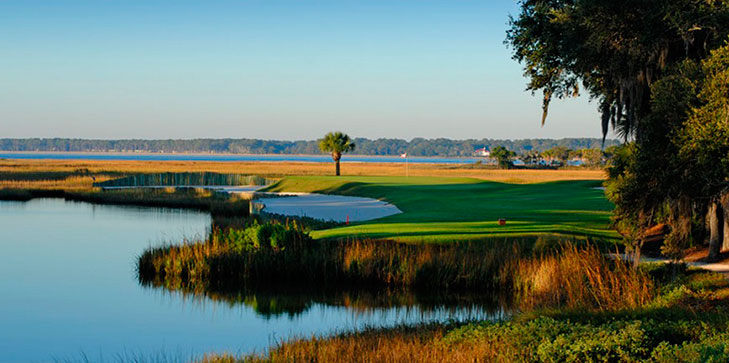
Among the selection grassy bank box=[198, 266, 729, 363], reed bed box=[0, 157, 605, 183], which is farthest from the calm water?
reed bed box=[0, 157, 605, 183]

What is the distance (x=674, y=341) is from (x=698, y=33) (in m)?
11.3

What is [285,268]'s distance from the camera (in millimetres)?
19750

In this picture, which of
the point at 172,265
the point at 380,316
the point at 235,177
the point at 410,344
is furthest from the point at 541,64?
the point at 235,177

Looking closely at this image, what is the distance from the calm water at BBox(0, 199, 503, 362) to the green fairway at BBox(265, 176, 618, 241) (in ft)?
14.9

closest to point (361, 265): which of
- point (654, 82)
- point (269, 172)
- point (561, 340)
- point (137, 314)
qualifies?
point (137, 314)

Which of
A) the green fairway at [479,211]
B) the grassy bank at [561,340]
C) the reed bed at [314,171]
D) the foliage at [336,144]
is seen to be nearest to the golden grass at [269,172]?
the reed bed at [314,171]

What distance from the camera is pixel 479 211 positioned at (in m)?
29.6

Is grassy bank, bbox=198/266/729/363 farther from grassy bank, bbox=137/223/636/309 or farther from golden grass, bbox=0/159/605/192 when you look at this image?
golden grass, bbox=0/159/605/192

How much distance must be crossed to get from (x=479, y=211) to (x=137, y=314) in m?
15.9

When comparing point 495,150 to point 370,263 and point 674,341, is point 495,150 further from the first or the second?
point 674,341

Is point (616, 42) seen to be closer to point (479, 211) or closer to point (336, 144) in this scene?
point (479, 211)

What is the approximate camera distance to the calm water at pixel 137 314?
1422 cm

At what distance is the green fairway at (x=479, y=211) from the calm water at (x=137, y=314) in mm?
4544

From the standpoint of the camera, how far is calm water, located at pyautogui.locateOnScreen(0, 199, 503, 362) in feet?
46.6
